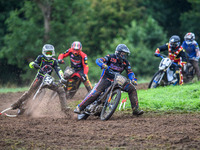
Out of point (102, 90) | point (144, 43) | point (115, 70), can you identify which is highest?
point (144, 43)

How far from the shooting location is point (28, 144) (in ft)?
24.7

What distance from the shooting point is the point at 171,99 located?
545 inches

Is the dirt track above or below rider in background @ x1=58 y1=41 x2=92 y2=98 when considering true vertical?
below

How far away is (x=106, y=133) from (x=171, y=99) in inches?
236

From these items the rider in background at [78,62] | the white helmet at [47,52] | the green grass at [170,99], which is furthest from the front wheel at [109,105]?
the rider in background at [78,62]

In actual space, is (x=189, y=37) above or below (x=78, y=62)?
above

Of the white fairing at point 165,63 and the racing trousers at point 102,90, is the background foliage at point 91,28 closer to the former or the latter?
the white fairing at point 165,63

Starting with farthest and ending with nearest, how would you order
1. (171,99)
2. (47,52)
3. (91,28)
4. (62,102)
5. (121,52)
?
(91,28) < (171,99) < (47,52) < (62,102) < (121,52)

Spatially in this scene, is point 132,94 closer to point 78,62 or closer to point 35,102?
point 35,102

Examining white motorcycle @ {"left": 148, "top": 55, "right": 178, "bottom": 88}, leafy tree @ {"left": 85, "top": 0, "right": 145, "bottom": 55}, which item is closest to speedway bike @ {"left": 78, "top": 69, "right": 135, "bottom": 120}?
white motorcycle @ {"left": 148, "top": 55, "right": 178, "bottom": 88}

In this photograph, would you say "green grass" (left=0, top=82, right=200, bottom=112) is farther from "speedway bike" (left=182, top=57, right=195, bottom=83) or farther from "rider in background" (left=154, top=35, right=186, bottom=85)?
"speedway bike" (left=182, top=57, right=195, bottom=83)

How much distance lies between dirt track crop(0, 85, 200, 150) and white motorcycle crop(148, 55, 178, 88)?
5.26 m

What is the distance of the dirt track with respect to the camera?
287 inches

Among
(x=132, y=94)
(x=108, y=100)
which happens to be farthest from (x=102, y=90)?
(x=132, y=94)
